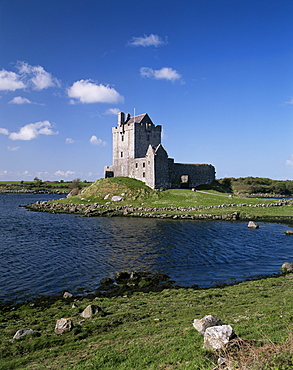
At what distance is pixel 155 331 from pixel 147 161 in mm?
61017

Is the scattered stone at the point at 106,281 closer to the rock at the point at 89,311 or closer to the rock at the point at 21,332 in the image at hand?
the rock at the point at 89,311

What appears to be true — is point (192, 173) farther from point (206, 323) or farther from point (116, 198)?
point (206, 323)

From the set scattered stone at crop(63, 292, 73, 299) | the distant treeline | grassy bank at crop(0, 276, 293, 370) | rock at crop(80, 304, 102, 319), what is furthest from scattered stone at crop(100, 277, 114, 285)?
the distant treeline

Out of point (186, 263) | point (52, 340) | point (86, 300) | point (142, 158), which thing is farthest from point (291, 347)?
point (142, 158)

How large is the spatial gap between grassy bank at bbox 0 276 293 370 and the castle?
2096 inches

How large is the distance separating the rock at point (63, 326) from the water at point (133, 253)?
611 centimetres

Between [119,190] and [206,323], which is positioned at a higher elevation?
[119,190]

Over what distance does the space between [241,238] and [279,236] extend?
5.08 metres

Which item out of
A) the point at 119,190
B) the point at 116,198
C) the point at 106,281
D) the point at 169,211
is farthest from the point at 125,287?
the point at 119,190

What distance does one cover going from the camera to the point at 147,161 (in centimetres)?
7175

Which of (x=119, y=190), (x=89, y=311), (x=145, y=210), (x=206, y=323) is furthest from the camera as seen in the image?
(x=119, y=190)

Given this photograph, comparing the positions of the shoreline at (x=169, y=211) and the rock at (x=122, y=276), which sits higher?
the shoreline at (x=169, y=211)

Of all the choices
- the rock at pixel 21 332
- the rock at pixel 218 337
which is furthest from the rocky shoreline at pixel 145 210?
the rock at pixel 218 337

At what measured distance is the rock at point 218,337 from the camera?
9.09 m
